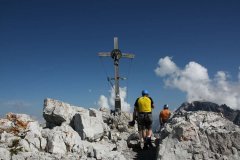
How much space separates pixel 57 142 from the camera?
15.8 m

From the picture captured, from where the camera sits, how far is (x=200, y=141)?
15.2 m

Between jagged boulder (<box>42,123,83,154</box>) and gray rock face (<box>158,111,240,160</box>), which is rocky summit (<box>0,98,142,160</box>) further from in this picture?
gray rock face (<box>158,111,240,160</box>)

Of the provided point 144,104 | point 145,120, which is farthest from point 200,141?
point 144,104

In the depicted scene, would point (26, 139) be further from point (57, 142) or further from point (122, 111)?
point (122, 111)

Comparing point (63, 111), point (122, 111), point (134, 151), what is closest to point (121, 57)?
point (122, 111)

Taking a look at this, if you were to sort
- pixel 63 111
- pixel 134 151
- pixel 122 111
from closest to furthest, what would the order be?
pixel 134 151, pixel 63 111, pixel 122 111

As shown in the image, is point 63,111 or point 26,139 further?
point 63,111

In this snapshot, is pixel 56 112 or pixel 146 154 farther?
pixel 56 112

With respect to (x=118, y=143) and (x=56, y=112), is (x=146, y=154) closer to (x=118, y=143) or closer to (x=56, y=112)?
(x=118, y=143)

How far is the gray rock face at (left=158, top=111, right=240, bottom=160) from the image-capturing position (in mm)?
14586

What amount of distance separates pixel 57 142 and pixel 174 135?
5788 mm

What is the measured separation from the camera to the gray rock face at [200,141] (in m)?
14.6

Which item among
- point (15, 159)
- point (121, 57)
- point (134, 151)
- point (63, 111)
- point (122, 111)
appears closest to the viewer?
point (15, 159)

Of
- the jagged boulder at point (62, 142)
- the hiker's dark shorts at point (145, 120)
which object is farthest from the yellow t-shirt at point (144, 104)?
the jagged boulder at point (62, 142)
